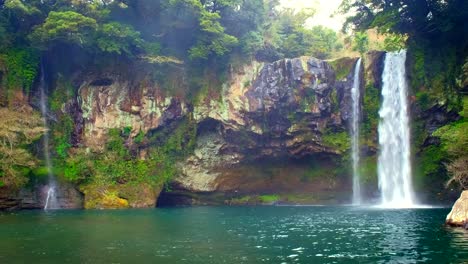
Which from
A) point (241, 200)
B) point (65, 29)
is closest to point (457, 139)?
point (241, 200)

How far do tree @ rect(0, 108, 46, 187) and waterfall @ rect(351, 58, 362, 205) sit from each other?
2227cm

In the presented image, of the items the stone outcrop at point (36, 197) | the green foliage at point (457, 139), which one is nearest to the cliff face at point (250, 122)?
the stone outcrop at point (36, 197)

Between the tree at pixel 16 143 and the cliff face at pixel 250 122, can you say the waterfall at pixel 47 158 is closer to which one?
the tree at pixel 16 143

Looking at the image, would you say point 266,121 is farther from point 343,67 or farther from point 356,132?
point 343,67

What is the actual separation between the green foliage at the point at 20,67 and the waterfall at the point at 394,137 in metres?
26.3

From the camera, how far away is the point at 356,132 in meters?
34.7

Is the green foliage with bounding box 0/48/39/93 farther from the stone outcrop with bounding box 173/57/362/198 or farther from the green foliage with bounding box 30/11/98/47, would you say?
the stone outcrop with bounding box 173/57/362/198

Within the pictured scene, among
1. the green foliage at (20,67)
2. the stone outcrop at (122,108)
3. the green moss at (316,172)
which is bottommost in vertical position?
the green moss at (316,172)

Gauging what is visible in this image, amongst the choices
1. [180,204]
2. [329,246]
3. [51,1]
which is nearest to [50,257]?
[329,246]

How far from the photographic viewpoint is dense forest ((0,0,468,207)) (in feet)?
101

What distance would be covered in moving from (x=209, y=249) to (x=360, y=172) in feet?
76.8

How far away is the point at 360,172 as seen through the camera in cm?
3516

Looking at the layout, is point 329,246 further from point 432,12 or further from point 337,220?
point 432,12

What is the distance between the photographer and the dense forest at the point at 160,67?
3084 cm
